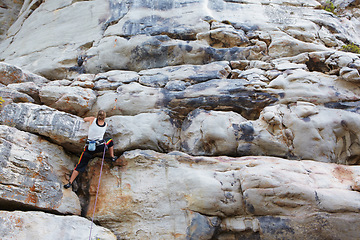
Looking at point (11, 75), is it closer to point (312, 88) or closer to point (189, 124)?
point (189, 124)

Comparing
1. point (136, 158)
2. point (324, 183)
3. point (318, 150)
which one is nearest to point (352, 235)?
point (324, 183)

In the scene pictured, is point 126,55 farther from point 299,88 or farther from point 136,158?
point 299,88

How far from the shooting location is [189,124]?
636 centimetres

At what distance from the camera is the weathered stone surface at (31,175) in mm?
4707

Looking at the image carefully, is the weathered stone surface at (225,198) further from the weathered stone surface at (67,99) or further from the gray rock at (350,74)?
the gray rock at (350,74)

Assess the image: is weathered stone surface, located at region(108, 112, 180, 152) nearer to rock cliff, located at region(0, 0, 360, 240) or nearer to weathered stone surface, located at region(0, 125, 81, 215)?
rock cliff, located at region(0, 0, 360, 240)

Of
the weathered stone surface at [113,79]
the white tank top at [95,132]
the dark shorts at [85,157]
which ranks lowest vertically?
the dark shorts at [85,157]

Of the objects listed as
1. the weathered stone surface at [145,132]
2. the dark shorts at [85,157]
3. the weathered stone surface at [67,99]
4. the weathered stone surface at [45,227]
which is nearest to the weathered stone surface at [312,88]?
the weathered stone surface at [145,132]

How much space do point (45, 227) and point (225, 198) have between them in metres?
3.08

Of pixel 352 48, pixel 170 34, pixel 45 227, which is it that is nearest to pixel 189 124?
pixel 170 34

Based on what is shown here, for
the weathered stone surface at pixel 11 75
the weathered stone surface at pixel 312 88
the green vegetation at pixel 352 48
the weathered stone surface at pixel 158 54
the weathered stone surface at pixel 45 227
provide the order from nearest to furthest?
the weathered stone surface at pixel 45 227 < the weathered stone surface at pixel 312 88 < the weathered stone surface at pixel 11 75 < the weathered stone surface at pixel 158 54 < the green vegetation at pixel 352 48

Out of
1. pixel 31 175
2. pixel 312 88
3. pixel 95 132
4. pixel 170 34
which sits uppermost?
pixel 170 34

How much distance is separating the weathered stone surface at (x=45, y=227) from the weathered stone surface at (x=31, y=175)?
29 centimetres

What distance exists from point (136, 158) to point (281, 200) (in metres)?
2.84
